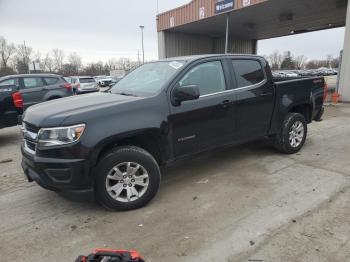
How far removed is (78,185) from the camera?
3170mm

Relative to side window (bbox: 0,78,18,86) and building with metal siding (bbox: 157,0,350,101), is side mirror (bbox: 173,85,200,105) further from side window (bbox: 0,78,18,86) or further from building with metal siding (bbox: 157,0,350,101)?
building with metal siding (bbox: 157,0,350,101)

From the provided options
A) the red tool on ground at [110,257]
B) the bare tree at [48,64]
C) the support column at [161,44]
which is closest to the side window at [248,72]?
the red tool on ground at [110,257]

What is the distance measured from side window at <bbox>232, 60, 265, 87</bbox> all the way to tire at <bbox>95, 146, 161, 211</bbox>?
2.04 m

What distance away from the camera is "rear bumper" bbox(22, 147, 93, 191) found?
3.09 metres

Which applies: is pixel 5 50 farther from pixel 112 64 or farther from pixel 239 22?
pixel 239 22

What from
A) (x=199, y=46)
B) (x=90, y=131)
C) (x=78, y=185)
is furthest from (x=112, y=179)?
(x=199, y=46)

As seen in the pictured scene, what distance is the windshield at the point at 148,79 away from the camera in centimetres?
391

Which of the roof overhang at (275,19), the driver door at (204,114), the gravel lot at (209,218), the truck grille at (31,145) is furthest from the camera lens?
the roof overhang at (275,19)

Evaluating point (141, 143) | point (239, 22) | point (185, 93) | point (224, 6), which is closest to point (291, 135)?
point (185, 93)

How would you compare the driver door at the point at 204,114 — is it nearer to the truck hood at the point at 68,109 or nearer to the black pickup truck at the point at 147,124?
the black pickup truck at the point at 147,124


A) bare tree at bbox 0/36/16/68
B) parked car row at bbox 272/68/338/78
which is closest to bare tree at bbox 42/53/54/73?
bare tree at bbox 0/36/16/68

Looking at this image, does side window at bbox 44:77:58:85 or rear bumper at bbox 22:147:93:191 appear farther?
side window at bbox 44:77:58:85

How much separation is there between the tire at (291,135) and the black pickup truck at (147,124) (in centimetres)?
6

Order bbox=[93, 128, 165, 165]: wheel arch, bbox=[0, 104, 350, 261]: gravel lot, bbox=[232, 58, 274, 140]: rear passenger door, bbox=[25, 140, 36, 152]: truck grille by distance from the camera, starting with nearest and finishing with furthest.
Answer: bbox=[0, 104, 350, 261]: gravel lot < bbox=[93, 128, 165, 165]: wheel arch < bbox=[25, 140, 36, 152]: truck grille < bbox=[232, 58, 274, 140]: rear passenger door
